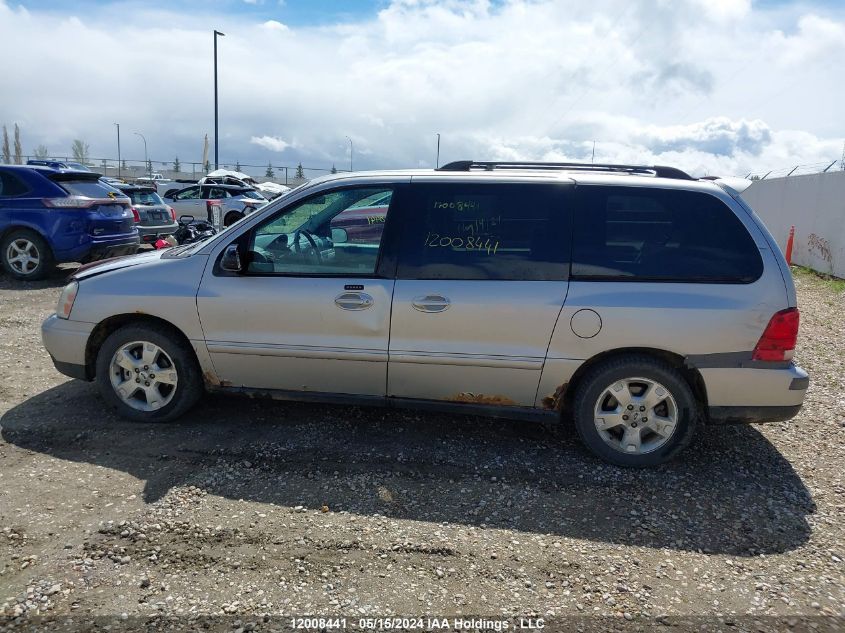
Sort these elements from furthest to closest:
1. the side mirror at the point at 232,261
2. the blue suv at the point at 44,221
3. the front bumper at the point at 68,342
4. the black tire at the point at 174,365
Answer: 1. the blue suv at the point at 44,221
2. the front bumper at the point at 68,342
3. the black tire at the point at 174,365
4. the side mirror at the point at 232,261

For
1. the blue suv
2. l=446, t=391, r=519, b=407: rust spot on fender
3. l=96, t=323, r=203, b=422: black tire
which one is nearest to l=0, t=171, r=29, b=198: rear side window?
the blue suv

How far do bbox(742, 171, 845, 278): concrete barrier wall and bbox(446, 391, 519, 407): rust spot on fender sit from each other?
38.9 feet

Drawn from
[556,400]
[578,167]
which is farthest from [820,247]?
[556,400]

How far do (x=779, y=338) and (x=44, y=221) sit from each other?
9737 mm

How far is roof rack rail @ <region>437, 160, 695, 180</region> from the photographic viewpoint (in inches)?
165

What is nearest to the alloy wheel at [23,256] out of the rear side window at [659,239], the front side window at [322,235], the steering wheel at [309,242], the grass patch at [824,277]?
the front side window at [322,235]

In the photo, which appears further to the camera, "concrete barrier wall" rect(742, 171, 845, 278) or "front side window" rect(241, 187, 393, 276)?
"concrete barrier wall" rect(742, 171, 845, 278)

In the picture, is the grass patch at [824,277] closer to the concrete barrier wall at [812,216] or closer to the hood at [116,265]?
the concrete barrier wall at [812,216]

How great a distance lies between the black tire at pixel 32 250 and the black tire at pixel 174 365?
243 inches

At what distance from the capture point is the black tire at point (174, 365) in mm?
4320

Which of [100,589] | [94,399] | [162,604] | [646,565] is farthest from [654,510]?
[94,399]

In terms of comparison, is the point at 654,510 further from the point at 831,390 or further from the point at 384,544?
the point at 831,390

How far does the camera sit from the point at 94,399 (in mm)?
4879

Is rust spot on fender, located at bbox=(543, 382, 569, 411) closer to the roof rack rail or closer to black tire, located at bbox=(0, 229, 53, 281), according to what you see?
the roof rack rail
